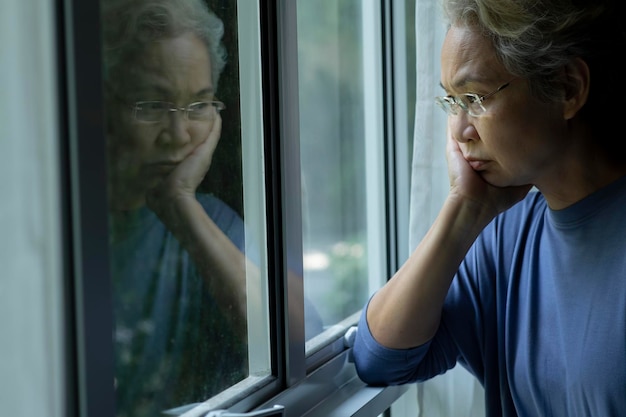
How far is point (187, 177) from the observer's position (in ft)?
3.14

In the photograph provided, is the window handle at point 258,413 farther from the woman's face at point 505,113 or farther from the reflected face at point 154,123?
the woman's face at point 505,113

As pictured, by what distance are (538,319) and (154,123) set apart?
82cm

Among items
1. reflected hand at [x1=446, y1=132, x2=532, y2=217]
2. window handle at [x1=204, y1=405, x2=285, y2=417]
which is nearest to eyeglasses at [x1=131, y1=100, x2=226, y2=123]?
window handle at [x1=204, y1=405, x2=285, y2=417]

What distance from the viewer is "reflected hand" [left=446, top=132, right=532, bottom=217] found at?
52.0 inches

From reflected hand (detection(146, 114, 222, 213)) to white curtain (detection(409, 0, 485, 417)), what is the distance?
617 mm

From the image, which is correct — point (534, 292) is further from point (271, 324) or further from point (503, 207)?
point (271, 324)

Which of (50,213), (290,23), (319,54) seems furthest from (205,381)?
(319,54)

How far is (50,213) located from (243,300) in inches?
18.4

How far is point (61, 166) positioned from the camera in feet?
2.29

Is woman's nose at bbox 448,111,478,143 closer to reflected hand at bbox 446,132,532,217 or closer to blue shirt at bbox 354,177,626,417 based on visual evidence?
reflected hand at bbox 446,132,532,217

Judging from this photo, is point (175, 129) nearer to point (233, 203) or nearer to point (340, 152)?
point (233, 203)

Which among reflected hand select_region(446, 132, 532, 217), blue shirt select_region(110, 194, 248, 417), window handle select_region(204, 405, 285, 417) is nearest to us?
blue shirt select_region(110, 194, 248, 417)

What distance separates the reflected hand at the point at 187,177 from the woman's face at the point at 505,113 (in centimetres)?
46

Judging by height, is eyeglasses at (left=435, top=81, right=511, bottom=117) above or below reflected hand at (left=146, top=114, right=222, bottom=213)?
above
